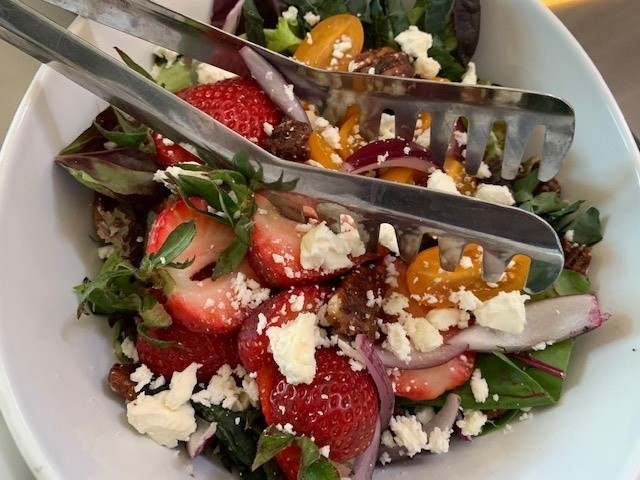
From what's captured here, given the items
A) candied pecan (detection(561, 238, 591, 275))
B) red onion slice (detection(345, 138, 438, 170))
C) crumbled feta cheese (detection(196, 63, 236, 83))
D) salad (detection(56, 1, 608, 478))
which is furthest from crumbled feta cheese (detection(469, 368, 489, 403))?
crumbled feta cheese (detection(196, 63, 236, 83))

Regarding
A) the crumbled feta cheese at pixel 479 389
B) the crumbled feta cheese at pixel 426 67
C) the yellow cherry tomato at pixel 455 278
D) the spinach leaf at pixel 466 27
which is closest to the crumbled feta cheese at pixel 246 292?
the yellow cherry tomato at pixel 455 278

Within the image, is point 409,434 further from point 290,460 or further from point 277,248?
point 277,248

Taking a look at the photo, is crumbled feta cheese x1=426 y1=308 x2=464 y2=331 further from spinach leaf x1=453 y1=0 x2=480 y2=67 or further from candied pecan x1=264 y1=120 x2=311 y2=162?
spinach leaf x1=453 y1=0 x2=480 y2=67

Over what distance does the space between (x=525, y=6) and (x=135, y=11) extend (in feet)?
1.90

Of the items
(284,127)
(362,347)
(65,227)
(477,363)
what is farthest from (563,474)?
(65,227)

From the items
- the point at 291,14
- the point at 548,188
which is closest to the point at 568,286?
the point at 548,188

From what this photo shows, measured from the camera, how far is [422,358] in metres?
0.91

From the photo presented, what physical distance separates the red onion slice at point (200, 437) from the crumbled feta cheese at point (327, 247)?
0.84 ft

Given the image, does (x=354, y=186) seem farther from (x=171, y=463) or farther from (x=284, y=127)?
(x=171, y=463)

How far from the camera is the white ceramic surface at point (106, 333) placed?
2.75 feet

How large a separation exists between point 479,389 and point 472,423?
48 mm

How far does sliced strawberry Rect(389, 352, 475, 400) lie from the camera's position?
3.04 feet

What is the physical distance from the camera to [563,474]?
88 centimetres

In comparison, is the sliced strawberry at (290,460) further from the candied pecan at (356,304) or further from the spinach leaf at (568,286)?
the spinach leaf at (568,286)
